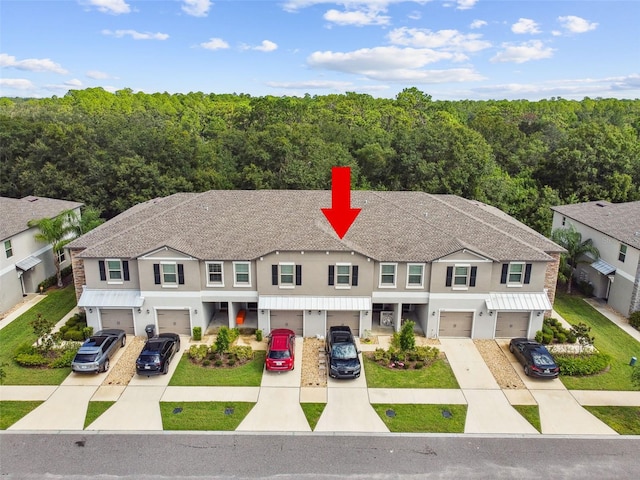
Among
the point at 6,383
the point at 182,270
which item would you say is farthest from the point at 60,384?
the point at 182,270

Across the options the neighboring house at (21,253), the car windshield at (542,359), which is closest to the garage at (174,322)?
the neighboring house at (21,253)

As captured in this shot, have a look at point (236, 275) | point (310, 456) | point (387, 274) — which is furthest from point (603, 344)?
point (236, 275)

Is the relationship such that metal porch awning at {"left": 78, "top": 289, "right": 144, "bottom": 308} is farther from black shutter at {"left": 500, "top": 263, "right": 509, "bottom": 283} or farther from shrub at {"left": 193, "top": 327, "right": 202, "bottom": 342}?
black shutter at {"left": 500, "top": 263, "right": 509, "bottom": 283}

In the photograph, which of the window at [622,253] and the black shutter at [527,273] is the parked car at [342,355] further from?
the window at [622,253]

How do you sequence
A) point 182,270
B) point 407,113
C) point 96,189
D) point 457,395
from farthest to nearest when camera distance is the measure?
point 407,113 → point 96,189 → point 182,270 → point 457,395

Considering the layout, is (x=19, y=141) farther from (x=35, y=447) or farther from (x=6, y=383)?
(x=35, y=447)

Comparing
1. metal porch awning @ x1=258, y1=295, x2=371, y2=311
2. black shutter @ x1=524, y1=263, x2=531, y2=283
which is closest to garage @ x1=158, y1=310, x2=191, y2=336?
metal porch awning @ x1=258, y1=295, x2=371, y2=311

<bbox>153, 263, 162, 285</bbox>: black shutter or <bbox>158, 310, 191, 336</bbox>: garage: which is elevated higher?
<bbox>153, 263, 162, 285</bbox>: black shutter
